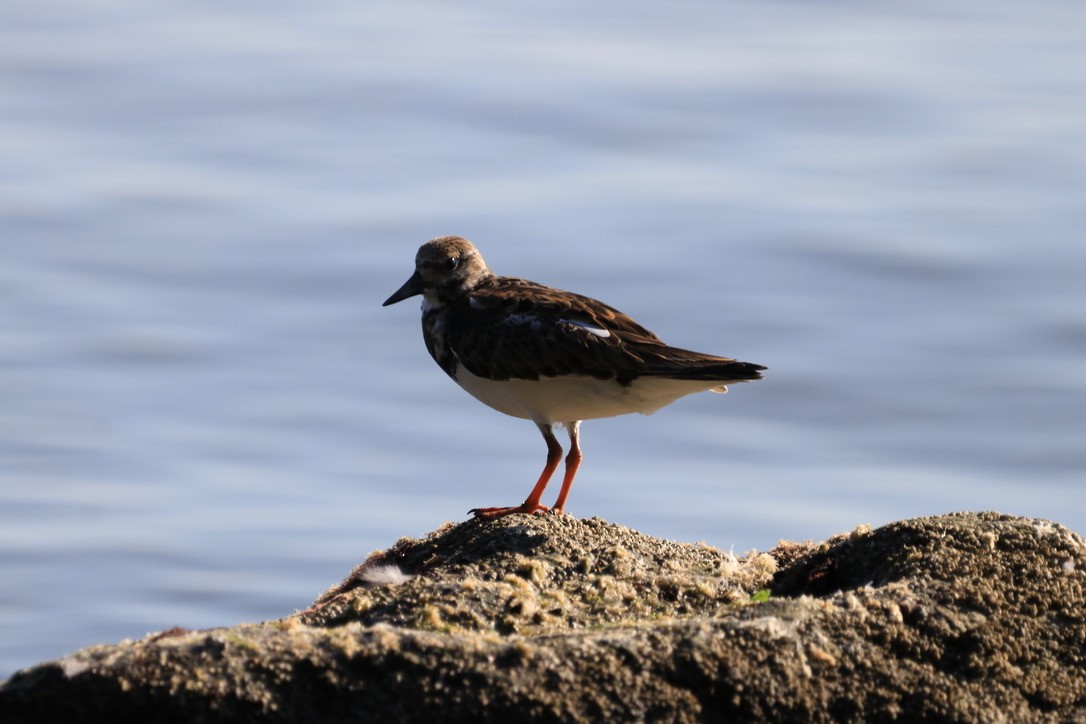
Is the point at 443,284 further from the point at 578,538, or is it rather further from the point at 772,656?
the point at 772,656

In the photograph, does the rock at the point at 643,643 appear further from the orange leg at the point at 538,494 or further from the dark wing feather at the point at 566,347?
the dark wing feather at the point at 566,347

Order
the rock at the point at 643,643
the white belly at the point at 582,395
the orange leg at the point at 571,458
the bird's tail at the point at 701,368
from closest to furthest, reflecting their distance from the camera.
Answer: the rock at the point at 643,643, the bird's tail at the point at 701,368, the white belly at the point at 582,395, the orange leg at the point at 571,458

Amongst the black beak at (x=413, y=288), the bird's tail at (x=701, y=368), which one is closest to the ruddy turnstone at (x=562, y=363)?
the bird's tail at (x=701, y=368)

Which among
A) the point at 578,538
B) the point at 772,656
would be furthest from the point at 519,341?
the point at 772,656

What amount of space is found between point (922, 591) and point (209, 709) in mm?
1955

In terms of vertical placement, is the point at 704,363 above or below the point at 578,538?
above

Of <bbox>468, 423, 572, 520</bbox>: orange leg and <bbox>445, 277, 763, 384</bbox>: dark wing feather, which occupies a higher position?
<bbox>445, 277, 763, 384</bbox>: dark wing feather

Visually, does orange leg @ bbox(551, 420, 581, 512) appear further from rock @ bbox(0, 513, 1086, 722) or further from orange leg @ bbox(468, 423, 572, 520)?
rock @ bbox(0, 513, 1086, 722)

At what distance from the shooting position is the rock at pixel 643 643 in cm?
354

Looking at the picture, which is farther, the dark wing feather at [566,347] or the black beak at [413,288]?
the black beak at [413,288]

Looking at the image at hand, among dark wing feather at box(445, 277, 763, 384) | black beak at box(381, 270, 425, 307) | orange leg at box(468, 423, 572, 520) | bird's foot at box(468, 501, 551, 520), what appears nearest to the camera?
bird's foot at box(468, 501, 551, 520)

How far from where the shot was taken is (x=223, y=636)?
12.0 ft

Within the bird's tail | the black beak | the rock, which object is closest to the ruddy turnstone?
the bird's tail

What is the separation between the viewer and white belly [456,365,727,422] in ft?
21.7
